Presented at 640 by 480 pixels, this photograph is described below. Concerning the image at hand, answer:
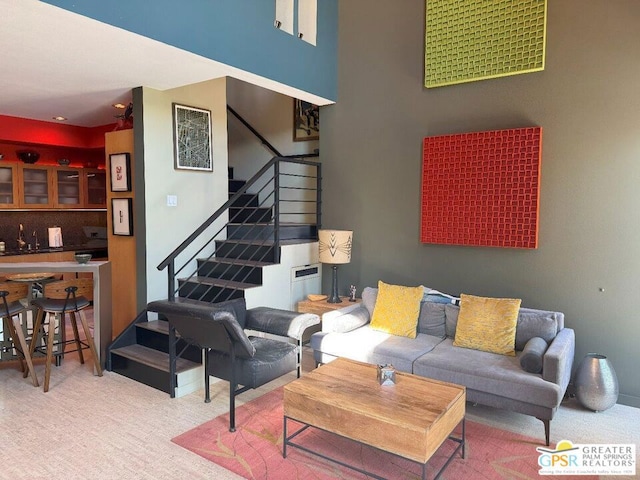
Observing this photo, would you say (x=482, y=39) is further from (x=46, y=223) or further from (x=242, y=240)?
(x=46, y=223)

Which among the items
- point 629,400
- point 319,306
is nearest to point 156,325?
point 319,306

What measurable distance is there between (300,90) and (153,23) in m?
1.69

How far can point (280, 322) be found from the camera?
146 inches

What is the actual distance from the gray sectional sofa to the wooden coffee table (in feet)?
1.53

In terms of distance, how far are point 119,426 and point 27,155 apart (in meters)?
5.01

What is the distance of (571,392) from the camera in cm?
361

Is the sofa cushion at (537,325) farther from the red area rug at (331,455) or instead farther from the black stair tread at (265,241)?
the black stair tread at (265,241)

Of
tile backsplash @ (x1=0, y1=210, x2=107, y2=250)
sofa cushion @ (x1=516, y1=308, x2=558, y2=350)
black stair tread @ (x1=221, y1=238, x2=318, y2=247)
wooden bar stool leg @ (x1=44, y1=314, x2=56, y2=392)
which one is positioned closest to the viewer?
sofa cushion @ (x1=516, y1=308, x2=558, y2=350)

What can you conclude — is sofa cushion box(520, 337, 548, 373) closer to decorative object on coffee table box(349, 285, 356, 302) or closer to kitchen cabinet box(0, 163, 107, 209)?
decorative object on coffee table box(349, 285, 356, 302)

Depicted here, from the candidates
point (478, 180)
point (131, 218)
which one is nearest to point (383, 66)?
point (478, 180)

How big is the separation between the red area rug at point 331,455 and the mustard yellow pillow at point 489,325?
24.5 inches

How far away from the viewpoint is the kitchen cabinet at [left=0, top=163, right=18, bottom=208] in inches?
245

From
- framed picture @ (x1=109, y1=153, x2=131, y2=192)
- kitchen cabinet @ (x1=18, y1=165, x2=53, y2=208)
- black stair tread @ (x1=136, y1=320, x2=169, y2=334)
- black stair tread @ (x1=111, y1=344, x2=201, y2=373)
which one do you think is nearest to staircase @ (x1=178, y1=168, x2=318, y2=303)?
black stair tread @ (x1=136, y1=320, x2=169, y2=334)

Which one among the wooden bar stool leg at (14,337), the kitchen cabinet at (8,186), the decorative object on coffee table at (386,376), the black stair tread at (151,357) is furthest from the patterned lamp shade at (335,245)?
the kitchen cabinet at (8,186)
